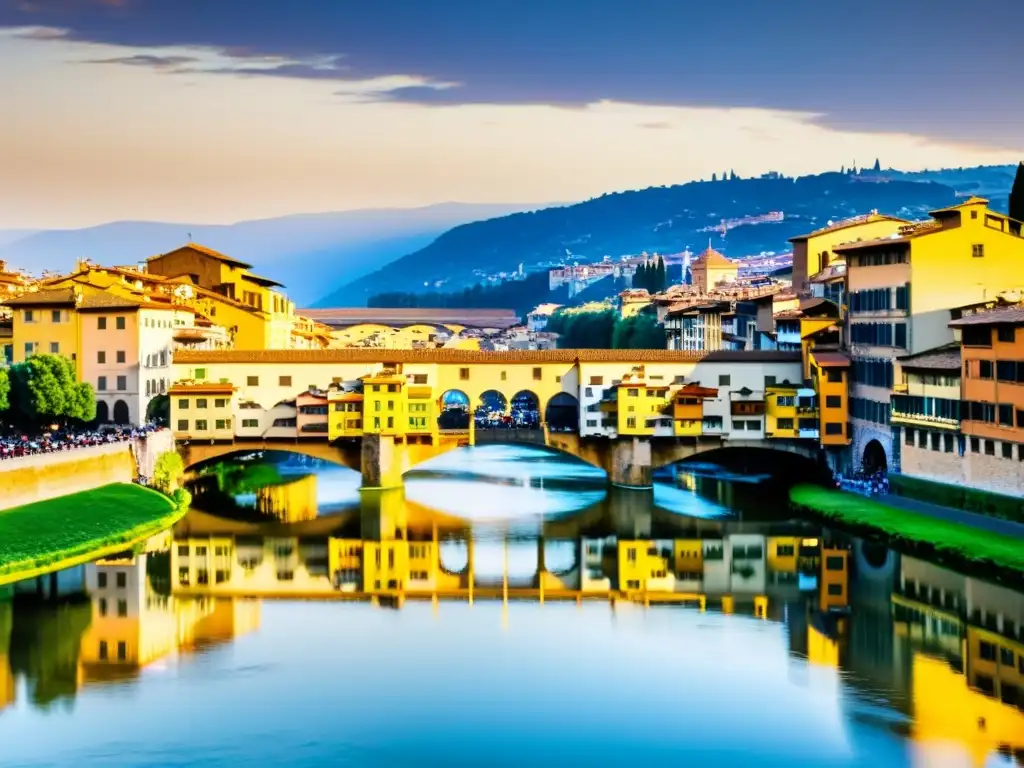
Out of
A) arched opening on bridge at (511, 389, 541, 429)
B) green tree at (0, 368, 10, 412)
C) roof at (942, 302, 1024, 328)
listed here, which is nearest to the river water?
roof at (942, 302, 1024, 328)

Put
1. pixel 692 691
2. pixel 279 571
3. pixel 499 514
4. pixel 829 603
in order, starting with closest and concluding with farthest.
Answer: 1. pixel 692 691
2. pixel 829 603
3. pixel 279 571
4. pixel 499 514

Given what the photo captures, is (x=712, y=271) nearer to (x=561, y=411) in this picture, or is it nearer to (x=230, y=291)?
(x=561, y=411)

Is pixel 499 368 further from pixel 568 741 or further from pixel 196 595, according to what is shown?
pixel 568 741

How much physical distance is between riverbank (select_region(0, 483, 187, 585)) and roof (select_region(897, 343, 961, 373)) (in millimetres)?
19796

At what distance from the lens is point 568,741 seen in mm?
21359

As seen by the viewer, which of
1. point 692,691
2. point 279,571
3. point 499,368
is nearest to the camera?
point 692,691

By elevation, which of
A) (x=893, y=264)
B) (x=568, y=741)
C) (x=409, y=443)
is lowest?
(x=568, y=741)

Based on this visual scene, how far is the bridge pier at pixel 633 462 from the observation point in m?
46.1

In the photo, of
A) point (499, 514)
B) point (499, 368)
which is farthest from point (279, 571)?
point (499, 368)

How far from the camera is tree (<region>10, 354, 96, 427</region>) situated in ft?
143

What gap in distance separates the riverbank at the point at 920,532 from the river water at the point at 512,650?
28.5 inches

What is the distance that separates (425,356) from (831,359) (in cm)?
1252

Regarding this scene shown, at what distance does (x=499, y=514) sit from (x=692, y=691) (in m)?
18.6

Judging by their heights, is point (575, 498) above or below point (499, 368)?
below
